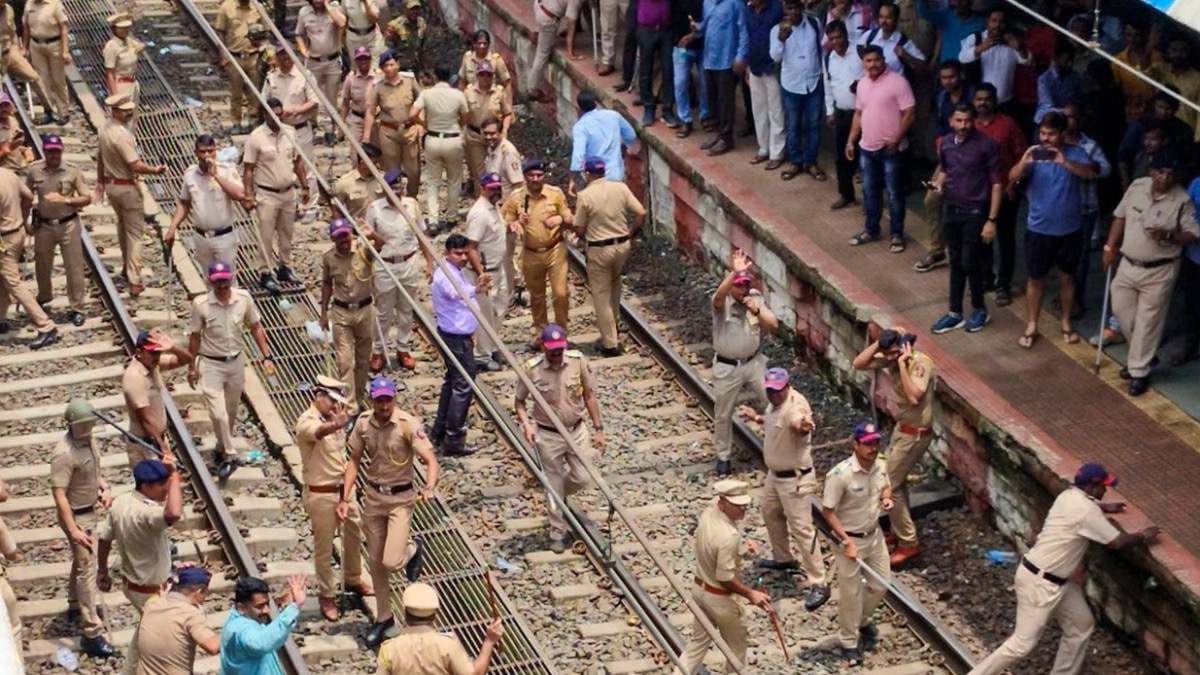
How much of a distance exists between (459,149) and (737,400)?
16.4ft

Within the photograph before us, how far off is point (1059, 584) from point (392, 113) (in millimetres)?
9373

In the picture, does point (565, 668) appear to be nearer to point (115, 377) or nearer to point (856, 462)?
point (856, 462)

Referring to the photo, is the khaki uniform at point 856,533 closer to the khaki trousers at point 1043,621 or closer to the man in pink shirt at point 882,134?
the khaki trousers at point 1043,621

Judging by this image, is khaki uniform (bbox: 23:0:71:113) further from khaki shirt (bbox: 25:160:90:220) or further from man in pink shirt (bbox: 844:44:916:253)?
man in pink shirt (bbox: 844:44:916:253)

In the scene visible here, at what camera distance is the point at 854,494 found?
15.1 metres

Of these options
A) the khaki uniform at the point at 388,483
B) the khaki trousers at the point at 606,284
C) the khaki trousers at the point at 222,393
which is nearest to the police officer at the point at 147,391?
the khaki trousers at the point at 222,393

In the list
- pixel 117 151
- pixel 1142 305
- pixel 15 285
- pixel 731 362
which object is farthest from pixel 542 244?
pixel 1142 305

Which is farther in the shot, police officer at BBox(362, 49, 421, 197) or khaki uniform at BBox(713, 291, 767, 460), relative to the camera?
police officer at BBox(362, 49, 421, 197)

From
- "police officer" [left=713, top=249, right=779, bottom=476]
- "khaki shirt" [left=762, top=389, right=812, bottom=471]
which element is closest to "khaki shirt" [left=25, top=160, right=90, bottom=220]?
"police officer" [left=713, top=249, right=779, bottom=476]

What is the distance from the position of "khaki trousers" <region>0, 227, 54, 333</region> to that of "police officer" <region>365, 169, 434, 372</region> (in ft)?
9.26

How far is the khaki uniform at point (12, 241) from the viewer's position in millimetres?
18422

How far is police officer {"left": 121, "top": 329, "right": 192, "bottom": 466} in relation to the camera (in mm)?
15648

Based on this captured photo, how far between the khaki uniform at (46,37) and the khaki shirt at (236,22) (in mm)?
1745

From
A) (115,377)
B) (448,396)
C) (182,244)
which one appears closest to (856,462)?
(448,396)
